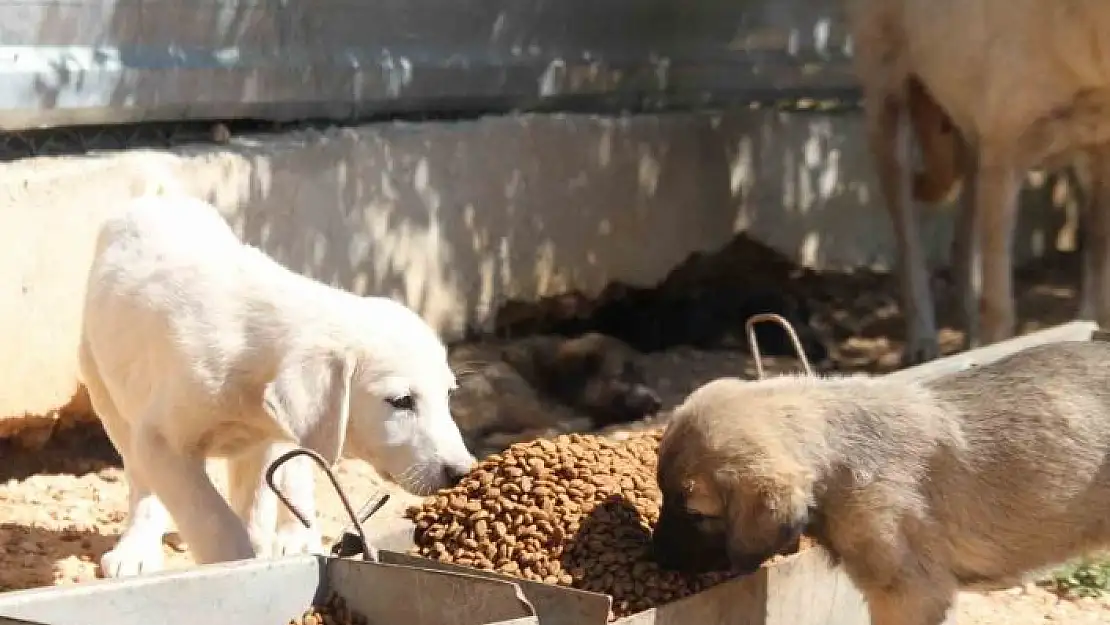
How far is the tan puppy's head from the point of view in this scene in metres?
3.17

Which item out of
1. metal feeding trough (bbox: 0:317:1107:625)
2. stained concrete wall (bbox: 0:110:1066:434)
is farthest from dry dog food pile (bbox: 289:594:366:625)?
stained concrete wall (bbox: 0:110:1066:434)

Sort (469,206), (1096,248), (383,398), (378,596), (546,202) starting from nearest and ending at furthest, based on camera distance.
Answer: (378,596) < (383,398) < (469,206) < (546,202) < (1096,248)

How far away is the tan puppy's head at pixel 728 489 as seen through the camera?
3166 millimetres

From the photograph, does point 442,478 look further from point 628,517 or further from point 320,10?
point 320,10

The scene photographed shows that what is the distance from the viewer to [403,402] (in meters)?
3.56

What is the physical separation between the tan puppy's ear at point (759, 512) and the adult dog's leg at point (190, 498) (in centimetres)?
120

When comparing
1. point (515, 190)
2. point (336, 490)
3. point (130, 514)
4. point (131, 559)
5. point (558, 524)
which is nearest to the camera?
point (336, 490)

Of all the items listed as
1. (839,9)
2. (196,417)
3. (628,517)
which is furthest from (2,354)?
(839,9)

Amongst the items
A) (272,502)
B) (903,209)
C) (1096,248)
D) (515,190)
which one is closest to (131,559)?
(272,502)

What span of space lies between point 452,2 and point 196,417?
3460mm

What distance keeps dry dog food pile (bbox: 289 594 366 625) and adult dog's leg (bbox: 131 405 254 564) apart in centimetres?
55

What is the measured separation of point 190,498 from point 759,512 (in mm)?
1393

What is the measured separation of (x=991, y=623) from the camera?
4.17 m

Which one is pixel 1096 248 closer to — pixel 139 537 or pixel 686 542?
pixel 686 542
